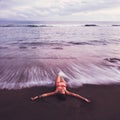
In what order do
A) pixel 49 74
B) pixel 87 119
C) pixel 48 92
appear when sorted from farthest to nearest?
pixel 49 74 → pixel 48 92 → pixel 87 119

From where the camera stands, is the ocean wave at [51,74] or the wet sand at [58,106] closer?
the wet sand at [58,106]

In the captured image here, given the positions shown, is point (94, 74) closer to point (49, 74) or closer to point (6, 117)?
point (49, 74)

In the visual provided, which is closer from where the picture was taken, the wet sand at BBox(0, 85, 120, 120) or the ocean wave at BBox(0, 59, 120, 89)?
the wet sand at BBox(0, 85, 120, 120)

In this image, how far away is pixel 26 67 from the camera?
436 inches

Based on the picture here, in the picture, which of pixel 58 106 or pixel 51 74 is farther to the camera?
pixel 51 74

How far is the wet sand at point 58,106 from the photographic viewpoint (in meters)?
5.92

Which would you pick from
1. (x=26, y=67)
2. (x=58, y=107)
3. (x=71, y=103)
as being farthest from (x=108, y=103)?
(x=26, y=67)

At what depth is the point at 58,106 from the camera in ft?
21.1

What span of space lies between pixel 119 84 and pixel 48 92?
301cm

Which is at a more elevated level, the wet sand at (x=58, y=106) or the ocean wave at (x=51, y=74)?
the wet sand at (x=58, y=106)

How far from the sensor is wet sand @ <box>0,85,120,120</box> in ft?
19.4

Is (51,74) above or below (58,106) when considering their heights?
below

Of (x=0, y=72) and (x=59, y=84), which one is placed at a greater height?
(x=59, y=84)

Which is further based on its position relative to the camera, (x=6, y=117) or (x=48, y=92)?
(x=48, y=92)
